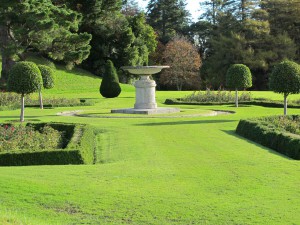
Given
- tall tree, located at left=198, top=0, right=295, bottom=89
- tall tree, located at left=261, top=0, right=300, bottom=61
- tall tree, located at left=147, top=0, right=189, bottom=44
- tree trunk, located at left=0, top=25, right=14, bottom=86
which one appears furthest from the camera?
tall tree, located at left=147, top=0, right=189, bottom=44

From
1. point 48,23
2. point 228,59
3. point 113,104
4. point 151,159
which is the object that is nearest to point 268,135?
point 151,159

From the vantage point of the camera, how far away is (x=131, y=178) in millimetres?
8664

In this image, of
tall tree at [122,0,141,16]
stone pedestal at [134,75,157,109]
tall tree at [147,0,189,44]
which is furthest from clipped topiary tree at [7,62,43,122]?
tall tree at [122,0,141,16]

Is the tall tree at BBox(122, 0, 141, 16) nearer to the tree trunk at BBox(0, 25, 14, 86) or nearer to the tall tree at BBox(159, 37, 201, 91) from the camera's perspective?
the tall tree at BBox(159, 37, 201, 91)

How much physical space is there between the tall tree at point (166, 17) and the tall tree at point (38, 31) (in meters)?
29.0

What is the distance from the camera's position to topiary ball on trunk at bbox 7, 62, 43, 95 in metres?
18.1

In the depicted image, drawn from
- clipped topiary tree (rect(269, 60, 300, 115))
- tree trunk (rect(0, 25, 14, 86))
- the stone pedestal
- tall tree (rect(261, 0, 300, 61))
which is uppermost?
tall tree (rect(261, 0, 300, 61))

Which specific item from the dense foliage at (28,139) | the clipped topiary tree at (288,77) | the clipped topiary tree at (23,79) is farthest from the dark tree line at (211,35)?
the dense foliage at (28,139)

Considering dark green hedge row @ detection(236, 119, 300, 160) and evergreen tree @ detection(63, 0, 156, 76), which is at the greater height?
evergreen tree @ detection(63, 0, 156, 76)

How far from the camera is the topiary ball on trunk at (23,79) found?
1806 centimetres

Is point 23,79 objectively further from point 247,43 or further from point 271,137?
point 247,43

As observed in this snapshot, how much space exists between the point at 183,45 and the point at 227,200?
50.3m

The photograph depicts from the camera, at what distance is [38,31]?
3209 cm

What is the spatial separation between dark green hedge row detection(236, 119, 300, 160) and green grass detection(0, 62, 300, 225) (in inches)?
12.7
